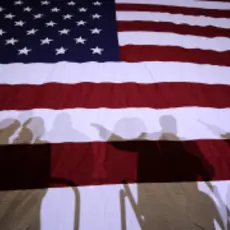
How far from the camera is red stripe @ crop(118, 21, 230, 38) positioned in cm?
171

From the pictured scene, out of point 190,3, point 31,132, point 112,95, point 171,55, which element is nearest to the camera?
point 31,132

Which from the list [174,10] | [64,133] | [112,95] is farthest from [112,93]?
[174,10]

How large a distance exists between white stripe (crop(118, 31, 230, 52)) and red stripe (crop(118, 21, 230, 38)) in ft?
0.15

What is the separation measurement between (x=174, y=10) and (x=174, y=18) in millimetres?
117

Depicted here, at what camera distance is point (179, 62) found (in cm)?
149

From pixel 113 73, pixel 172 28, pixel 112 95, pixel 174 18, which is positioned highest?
pixel 174 18

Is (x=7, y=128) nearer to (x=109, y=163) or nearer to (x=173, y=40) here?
(x=109, y=163)

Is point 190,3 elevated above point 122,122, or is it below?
above

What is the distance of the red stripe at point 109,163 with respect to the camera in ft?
3.11

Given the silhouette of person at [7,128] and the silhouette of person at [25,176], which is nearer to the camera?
the silhouette of person at [25,176]

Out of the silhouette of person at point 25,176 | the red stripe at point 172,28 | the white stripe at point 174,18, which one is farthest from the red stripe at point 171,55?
the silhouette of person at point 25,176

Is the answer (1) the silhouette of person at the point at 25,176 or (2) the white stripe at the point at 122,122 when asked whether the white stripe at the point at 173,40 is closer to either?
(2) the white stripe at the point at 122,122

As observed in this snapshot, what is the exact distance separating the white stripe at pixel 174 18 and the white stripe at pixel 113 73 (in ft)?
1.65

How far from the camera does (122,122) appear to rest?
3.78 feet
